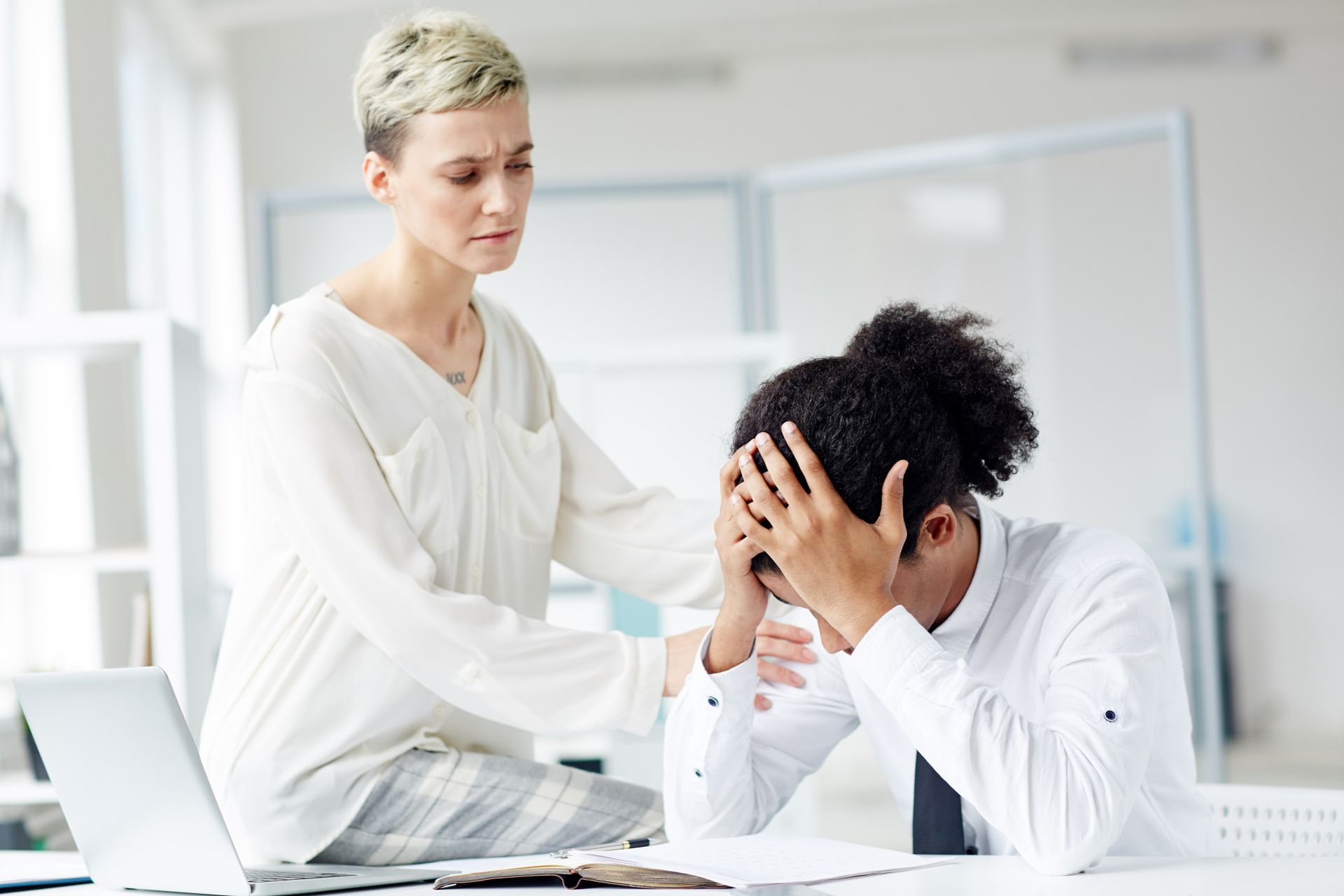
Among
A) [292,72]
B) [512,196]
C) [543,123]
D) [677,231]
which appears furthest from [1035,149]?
[292,72]

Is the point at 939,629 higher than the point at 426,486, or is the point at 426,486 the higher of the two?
the point at 426,486

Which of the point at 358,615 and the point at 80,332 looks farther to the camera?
the point at 80,332

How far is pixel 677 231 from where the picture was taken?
6.21m

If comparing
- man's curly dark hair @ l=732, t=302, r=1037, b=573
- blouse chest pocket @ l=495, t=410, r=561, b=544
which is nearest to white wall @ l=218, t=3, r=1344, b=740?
blouse chest pocket @ l=495, t=410, r=561, b=544

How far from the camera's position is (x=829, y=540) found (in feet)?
3.94

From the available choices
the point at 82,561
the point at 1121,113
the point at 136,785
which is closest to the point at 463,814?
the point at 136,785

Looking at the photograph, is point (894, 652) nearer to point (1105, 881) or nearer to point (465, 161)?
point (1105, 881)

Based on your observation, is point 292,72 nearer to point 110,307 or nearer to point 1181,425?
point 110,307

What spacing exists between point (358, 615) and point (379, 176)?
539mm

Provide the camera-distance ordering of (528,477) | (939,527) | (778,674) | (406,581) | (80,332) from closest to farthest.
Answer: (939,527), (406,581), (778,674), (528,477), (80,332)

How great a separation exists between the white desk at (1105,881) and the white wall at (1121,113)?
5.21 metres

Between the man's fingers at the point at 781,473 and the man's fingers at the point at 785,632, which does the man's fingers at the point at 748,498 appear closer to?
the man's fingers at the point at 781,473

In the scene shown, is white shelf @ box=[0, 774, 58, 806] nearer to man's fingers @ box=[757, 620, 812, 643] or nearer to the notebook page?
man's fingers @ box=[757, 620, 812, 643]

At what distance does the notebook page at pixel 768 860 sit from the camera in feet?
3.60
